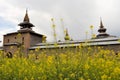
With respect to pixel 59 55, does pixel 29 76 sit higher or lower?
lower

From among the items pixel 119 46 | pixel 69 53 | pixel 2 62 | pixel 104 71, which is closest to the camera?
pixel 104 71

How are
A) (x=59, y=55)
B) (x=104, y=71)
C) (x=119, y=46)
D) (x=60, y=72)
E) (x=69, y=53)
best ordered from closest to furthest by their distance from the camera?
(x=104, y=71) < (x=60, y=72) < (x=59, y=55) < (x=69, y=53) < (x=119, y=46)

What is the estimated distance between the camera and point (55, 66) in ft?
12.8

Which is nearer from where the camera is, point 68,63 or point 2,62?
point 68,63

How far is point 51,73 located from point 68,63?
0.40 metres

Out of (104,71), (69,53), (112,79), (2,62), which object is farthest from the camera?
(2,62)

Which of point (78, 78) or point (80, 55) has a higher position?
point (80, 55)

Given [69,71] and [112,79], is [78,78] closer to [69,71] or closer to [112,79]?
[69,71]

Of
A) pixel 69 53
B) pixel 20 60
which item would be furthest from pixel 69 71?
pixel 20 60

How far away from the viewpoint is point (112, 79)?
3.29 m

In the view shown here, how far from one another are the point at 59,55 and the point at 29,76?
71 cm

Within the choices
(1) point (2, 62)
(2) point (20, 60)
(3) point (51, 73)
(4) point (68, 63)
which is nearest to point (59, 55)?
(4) point (68, 63)

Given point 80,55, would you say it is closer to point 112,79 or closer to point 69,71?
point 69,71

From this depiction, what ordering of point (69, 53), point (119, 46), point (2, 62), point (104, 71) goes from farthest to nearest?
point (119, 46), point (2, 62), point (69, 53), point (104, 71)
